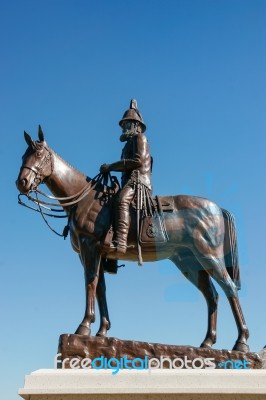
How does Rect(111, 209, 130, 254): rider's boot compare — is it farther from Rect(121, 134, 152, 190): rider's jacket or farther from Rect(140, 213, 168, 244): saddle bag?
Rect(121, 134, 152, 190): rider's jacket

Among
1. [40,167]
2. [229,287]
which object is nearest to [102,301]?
[229,287]

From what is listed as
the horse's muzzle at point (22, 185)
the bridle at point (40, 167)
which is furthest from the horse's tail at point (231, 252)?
the horse's muzzle at point (22, 185)

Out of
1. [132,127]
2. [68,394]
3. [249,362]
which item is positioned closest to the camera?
[68,394]

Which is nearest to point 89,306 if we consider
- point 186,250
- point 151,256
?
point 151,256

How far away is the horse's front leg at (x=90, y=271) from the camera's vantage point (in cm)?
701

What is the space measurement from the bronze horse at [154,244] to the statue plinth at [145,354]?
0.37m

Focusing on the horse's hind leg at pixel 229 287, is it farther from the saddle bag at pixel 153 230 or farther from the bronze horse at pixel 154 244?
the saddle bag at pixel 153 230

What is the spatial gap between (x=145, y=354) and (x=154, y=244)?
161 cm

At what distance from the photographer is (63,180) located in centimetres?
772

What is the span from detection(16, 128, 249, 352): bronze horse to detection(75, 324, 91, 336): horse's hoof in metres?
0.32

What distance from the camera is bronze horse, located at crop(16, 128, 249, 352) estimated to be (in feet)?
23.9

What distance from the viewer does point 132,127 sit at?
8422 millimetres

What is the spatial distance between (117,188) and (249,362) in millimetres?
3218

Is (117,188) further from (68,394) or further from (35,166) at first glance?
(68,394)
